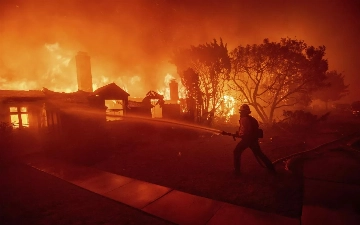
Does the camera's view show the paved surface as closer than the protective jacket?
Yes

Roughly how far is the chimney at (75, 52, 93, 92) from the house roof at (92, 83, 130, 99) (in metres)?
8.09

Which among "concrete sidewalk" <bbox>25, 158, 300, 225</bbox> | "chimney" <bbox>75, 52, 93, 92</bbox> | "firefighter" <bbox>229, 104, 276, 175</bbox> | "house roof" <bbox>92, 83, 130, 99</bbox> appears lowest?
"concrete sidewalk" <bbox>25, 158, 300, 225</bbox>

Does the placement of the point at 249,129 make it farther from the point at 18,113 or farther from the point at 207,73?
the point at 207,73

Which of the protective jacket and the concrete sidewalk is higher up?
the protective jacket

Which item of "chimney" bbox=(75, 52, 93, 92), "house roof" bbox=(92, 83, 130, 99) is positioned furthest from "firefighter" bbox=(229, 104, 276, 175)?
"chimney" bbox=(75, 52, 93, 92)

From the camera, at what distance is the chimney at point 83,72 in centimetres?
2259

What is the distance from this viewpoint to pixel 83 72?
22984 mm

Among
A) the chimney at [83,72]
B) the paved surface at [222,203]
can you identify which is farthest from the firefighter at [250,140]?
the chimney at [83,72]

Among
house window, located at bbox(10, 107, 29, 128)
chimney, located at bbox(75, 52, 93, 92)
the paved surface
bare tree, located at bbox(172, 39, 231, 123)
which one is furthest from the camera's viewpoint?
chimney, located at bbox(75, 52, 93, 92)

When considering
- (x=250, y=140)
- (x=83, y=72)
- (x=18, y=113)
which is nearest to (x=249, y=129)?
(x=250, y=140)

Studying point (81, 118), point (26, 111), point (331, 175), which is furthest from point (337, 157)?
point (26, 111)

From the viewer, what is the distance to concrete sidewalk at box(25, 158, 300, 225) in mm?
3943

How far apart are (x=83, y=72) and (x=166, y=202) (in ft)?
72.6

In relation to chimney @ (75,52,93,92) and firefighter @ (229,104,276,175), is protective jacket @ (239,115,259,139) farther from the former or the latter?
chimney @ (75,52,93,92)
